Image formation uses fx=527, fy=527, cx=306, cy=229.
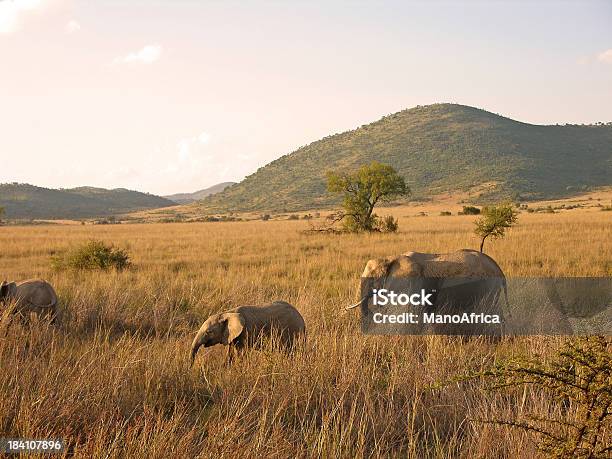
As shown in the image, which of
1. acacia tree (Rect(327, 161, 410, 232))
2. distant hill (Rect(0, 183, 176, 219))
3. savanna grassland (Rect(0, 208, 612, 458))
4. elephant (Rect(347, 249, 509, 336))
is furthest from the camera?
distant hill (Rect(0, 183, 176, 219))

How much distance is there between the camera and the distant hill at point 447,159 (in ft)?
346

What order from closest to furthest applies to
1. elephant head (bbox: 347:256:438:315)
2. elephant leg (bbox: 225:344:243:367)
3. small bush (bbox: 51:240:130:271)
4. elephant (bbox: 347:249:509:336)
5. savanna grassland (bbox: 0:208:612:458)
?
1. savanna grassland (bbox: 0:208:612:458)
2. elephant leg (bbox: 225:344:243:367)
3. elephant (bbox: 347:249:509:336)
4. elephant head (bbox: 347:256:438:315)
5. small bush (bbox: 51:240:130:271)

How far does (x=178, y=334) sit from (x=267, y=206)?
10469 cm

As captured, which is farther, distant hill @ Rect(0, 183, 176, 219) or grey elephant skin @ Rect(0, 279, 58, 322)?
distant hill @ Rect(0, 183, 176, 219)

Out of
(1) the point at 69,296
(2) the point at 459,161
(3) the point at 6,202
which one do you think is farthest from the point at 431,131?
(1) the point at 69,296

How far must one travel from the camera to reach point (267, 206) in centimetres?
11219

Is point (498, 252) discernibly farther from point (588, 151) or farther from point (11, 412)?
point (588, 151)

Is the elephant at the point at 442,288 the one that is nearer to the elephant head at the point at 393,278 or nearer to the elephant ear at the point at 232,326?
the elephant head at the point at 393,278

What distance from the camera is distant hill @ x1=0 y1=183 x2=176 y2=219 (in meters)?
120

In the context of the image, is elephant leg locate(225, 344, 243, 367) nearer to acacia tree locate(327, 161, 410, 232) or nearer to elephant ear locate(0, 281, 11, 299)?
elephant ear locate(0, 281, 11, 299)

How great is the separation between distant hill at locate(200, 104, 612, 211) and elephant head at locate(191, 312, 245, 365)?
8784 centimetres

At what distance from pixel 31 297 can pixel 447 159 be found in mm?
119049

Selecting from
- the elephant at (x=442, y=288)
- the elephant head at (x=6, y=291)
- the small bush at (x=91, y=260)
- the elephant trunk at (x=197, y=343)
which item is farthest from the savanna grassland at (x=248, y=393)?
the small bush at (x=91, y=260)

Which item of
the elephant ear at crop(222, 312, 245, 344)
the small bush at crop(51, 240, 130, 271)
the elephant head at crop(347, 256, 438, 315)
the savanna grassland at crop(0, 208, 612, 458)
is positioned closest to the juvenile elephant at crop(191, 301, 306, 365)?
the elephant ear at crop(222, 312, 245, 344)
